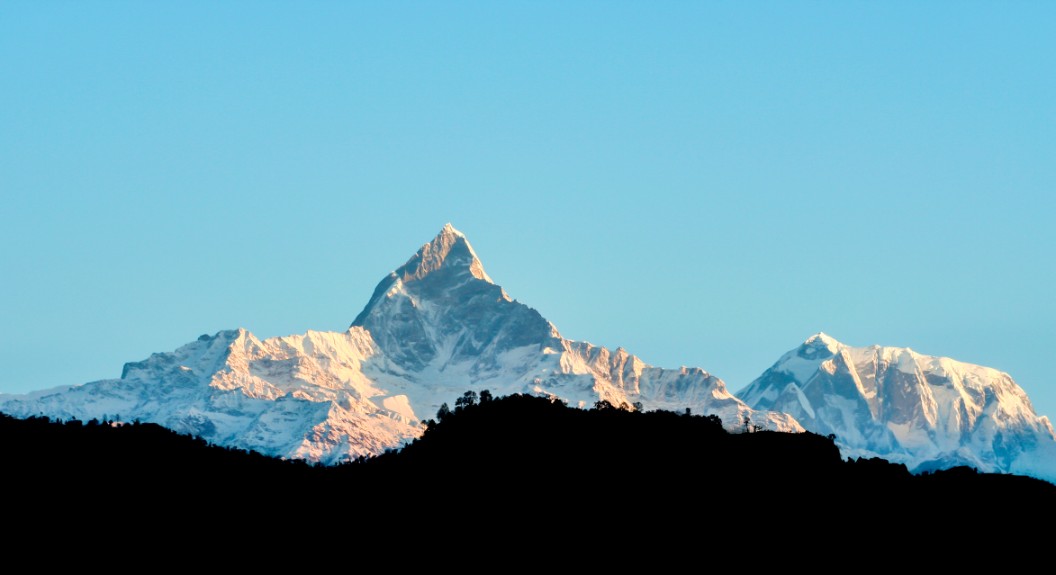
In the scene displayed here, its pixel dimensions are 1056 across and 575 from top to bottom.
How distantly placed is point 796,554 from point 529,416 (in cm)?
3534

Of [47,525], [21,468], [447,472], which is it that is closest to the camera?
[47,525]

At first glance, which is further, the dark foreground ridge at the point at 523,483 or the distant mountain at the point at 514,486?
the dark foreground ridge at the point at 523,483

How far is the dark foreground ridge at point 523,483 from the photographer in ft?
493

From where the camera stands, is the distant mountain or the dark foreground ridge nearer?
the distant mountain

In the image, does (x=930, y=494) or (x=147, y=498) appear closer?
(x=147, y=498)

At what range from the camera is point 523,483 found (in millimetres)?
156875

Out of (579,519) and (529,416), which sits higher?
(529,416)

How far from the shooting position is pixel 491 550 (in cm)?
14488

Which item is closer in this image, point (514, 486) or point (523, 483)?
point (514, 486)

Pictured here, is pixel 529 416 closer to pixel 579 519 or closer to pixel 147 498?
pixel 579 519

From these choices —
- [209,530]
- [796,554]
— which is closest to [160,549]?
[209,530]

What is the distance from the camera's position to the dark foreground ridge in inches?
5915

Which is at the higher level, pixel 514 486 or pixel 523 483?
pixel 523 483

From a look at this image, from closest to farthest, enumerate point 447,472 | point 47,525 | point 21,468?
point 47,525, point 21,468, point 447,472
